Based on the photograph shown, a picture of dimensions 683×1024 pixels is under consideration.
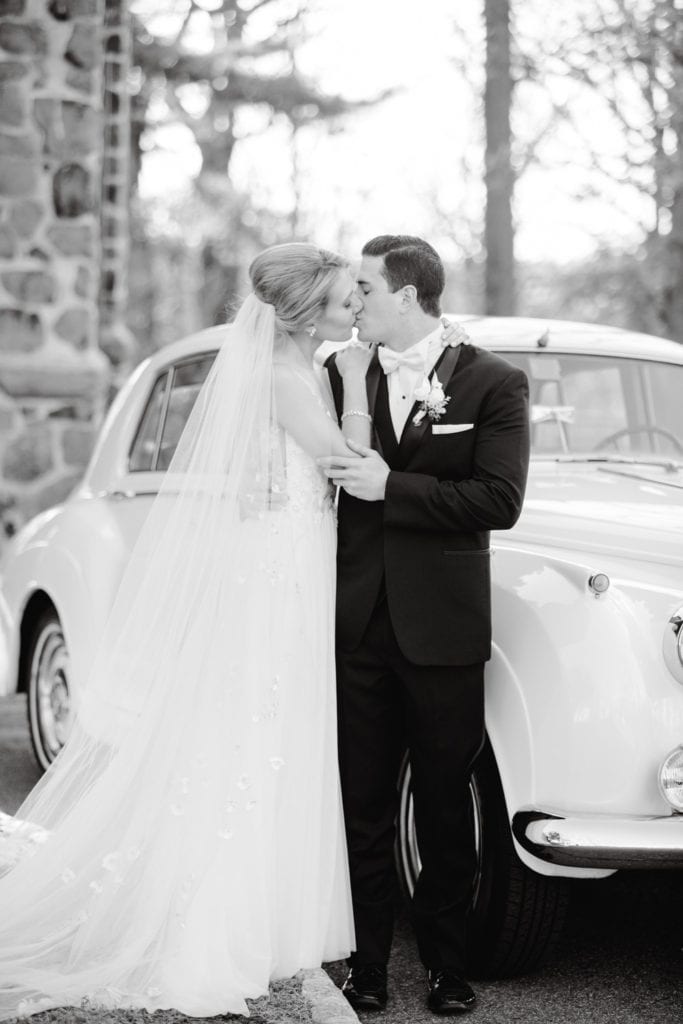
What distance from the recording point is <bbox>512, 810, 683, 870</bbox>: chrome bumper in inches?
120

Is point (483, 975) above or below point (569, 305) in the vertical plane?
below

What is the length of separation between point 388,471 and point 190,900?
1.21 m

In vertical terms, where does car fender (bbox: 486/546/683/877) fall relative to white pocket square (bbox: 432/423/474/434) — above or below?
below

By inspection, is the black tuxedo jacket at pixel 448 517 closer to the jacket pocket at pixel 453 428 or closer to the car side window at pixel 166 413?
the jacket pocket at pixel 453 428

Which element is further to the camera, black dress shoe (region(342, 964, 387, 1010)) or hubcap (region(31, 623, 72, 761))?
hubcap (region(31, 623, 72, 761))

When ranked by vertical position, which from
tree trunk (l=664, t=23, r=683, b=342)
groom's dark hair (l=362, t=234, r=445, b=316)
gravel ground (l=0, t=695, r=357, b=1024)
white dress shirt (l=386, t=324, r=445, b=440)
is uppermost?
tree trunk (l=664, t=23, r=683, b=342)

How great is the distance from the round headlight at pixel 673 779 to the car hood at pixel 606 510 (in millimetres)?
547

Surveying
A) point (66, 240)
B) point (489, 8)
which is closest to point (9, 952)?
point (66, 240)

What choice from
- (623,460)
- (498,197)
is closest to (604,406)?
(623,460)

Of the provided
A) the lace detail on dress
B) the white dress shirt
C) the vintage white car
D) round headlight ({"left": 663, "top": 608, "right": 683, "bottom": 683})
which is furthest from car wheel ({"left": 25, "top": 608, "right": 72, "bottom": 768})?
round headlight ({"left": 663, "top": 608, "right": 683, "bottom": 683})

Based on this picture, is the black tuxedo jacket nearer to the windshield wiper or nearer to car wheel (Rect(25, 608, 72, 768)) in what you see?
the windshield wiper

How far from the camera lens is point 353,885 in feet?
11.3

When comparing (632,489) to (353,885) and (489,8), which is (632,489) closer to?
(353,885)

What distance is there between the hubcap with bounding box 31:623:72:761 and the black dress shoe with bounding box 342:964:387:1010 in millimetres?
2175
